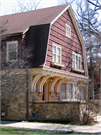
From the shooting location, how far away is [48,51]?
1602cm

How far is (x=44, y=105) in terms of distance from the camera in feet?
49.5

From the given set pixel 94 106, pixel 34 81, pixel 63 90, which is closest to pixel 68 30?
pixel 63 90

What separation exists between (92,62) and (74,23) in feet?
35.3

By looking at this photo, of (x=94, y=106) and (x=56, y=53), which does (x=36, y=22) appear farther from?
(x=94, y=106)

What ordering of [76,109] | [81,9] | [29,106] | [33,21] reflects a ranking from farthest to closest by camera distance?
[81,9] < [33,21] < [29,106] < [76,109]

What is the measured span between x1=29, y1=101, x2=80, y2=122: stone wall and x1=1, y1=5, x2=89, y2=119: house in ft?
1.64

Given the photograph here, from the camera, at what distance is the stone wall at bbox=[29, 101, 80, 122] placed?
45.1ft

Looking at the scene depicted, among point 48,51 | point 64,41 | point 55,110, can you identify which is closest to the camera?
point 55,110

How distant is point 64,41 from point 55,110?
683 centimetres

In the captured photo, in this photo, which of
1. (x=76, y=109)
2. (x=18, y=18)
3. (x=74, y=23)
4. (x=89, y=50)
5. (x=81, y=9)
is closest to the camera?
(x=76, y=109)

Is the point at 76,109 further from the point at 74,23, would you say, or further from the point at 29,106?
the point at 74,23

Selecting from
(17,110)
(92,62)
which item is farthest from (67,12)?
(92,62)

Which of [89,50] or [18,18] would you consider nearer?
[18,18]

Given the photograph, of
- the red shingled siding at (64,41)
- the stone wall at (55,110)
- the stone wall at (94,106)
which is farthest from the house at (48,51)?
the stone wall at (94,106)
